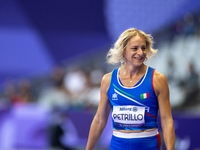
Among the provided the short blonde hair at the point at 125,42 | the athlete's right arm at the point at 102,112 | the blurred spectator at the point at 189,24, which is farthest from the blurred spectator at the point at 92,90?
the short blonde hair at the point at 125,42

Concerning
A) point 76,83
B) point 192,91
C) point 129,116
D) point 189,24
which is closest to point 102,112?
point 129,116

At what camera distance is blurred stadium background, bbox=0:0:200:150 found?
7.23 meters

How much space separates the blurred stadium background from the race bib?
3094mm

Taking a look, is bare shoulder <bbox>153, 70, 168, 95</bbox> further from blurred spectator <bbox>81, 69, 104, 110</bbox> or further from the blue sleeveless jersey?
blurred spectator <bbox>81, 69, 104, 110</bbox>

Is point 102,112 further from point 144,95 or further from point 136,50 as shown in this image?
point 136,50

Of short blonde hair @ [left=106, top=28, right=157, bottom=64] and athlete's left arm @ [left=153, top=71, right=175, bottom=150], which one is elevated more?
short blonde hair @ [left=106, top=28, right=157, bottom=64]

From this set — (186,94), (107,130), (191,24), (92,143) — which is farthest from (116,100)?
(191,24)

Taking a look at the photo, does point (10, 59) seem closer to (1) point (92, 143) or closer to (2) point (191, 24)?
(2) point (191, 24)

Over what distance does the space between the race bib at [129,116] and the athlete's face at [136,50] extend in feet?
1.39

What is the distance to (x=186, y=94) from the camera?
782 centimetres

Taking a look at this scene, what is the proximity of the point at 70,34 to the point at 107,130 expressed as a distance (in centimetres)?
556

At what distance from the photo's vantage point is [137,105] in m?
2.75

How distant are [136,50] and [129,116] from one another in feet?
2.04

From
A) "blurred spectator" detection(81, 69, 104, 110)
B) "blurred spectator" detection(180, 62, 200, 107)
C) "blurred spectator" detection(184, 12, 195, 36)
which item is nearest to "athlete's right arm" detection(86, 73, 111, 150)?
"blurred spectator" detection(81, 69, 104, 110)
